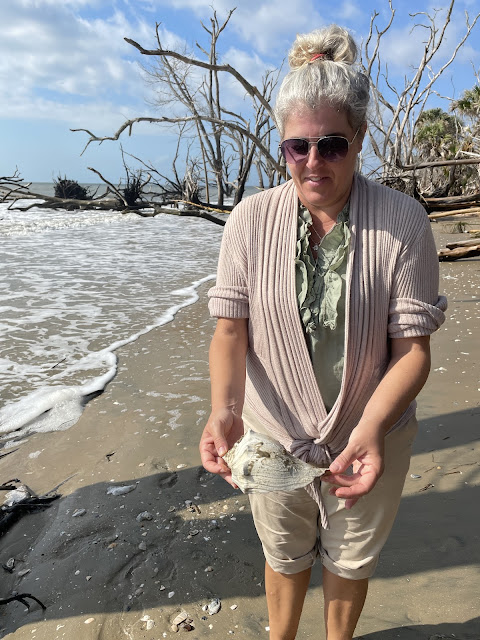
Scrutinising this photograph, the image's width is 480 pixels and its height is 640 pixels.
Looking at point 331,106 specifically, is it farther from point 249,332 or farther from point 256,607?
point 256,607

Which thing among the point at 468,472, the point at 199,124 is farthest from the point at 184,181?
the point at 468,472

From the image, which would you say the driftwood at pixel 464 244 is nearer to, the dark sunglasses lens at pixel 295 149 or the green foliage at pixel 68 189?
the dark sunglasses lens at pixel 295 149

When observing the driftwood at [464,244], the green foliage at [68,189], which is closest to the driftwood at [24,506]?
the driftwood at [464,244]

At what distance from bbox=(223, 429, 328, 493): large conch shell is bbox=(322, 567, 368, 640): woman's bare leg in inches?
17.2

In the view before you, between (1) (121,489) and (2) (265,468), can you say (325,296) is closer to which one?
(2) (265,468)

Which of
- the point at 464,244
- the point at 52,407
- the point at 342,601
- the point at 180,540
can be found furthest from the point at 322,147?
the point at 464,244

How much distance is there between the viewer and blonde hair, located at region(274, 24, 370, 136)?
1438mm

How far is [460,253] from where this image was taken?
8805mm

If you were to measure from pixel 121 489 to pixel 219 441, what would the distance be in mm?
1768

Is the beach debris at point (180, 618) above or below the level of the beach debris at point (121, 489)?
above

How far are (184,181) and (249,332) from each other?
82.2ft

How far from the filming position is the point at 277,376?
168 cm

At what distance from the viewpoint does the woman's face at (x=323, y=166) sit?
1.49m

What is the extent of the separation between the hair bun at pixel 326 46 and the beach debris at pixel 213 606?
2.06 metres
